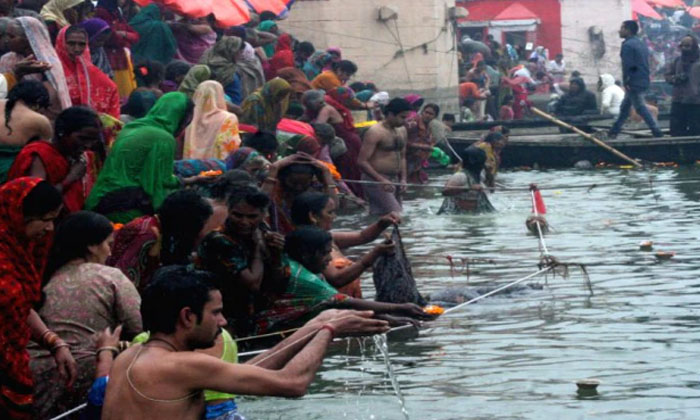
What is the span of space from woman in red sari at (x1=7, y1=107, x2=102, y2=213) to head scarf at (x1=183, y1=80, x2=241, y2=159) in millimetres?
4051

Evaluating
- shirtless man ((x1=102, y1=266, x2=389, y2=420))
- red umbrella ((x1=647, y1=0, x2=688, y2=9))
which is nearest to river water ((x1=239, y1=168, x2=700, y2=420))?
shirtless man ((x1=102, y1=266, x2=389, y2=420))

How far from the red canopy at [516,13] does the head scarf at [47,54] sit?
3151 cm

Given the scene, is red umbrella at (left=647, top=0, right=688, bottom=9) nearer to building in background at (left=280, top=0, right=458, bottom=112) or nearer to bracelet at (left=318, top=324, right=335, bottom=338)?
building in background at (left=280, top=0, right=458, bottom=112)

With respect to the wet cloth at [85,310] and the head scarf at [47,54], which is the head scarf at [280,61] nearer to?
the head scarf at [47,54]

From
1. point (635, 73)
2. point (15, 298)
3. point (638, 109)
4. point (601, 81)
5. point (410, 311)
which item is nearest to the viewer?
point (15, 298)

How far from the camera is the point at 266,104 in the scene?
1406cm

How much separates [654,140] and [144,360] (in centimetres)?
1733

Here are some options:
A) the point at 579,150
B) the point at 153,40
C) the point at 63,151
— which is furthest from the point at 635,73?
the point at 63,151

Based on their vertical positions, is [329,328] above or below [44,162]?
below

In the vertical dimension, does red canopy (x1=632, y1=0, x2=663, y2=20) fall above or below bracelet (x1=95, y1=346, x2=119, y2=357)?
below

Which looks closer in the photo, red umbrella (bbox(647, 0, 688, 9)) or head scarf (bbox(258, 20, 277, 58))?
head scarf (bbox(258, 20, 277, 58))

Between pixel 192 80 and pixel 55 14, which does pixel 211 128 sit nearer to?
pixel 192 80

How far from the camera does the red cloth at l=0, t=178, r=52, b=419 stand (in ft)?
18.9

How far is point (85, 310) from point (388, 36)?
20.1 m
